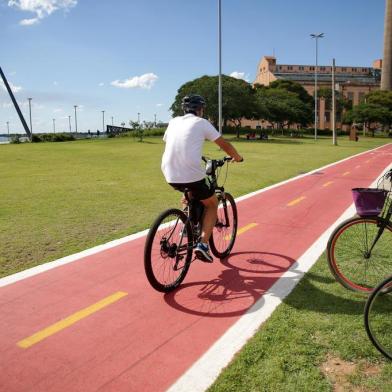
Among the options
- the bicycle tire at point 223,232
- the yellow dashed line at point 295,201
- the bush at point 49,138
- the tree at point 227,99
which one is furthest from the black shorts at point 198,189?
the tree at point 227,99

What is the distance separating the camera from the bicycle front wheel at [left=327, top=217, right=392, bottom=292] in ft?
14.5

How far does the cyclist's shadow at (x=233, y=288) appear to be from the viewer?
4.27 meters

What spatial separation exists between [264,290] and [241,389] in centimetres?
189

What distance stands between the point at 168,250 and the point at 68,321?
122 centimetres

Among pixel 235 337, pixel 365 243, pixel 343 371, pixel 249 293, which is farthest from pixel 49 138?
pixel 343 371

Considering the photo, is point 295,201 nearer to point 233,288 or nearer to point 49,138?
point 233,288

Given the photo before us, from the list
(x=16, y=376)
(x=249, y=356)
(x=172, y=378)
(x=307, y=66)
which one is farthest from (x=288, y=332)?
(x=307, y=66)

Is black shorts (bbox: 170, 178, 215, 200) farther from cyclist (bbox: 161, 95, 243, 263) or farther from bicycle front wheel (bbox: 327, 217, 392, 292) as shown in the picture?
bicycle front wheel (bbox: 327, 217, 392, 292)

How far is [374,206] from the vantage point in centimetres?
418

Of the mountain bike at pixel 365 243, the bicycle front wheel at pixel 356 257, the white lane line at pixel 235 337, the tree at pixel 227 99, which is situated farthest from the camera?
the tree at pixel 227 99

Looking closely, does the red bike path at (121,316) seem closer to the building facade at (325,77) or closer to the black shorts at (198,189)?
the black shorts at (198,189)

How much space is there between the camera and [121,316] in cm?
403

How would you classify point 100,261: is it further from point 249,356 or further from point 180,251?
point 249,356

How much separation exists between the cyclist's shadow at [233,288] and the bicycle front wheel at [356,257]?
0.79 metres
